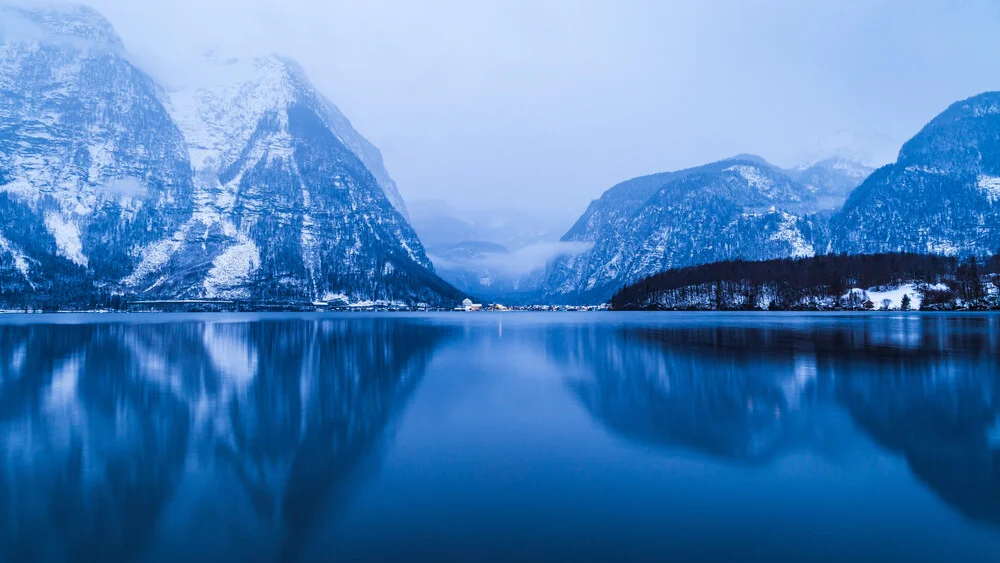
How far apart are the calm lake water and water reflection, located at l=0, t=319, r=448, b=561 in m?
0.09

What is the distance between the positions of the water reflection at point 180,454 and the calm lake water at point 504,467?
93mm

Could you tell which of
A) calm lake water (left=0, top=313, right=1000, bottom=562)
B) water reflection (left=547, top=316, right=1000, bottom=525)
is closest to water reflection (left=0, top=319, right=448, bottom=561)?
calm lake water (left=0, top=313, right=1000, bottom=562)

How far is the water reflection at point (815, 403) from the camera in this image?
17.3 m

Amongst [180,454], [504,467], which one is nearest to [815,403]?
[504,467]

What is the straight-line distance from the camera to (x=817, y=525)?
11938 millimetres

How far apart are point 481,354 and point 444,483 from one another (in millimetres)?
40090

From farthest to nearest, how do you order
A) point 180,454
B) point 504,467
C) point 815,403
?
point 815,403
point 180,454
point 504,467

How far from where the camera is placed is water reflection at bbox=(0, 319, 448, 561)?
460 inches

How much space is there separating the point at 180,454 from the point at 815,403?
26.7m

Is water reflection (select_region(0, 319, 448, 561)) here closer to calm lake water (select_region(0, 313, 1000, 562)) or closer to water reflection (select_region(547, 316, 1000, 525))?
calm lake water (select_region(0, 313, 1000, 562))

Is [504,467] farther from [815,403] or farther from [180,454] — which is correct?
[815,403]

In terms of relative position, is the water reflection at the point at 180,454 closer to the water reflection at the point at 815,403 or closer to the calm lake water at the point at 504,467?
the calm lake water at the point at 504,467

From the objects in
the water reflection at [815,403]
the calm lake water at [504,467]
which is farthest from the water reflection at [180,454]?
the water reflection at [815,403]

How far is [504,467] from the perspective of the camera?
16578 mm
